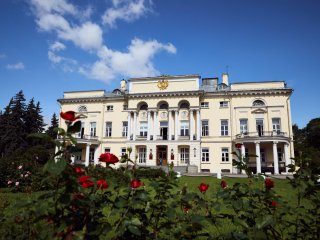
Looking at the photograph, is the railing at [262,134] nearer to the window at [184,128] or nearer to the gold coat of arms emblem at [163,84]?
the window at [184,128]

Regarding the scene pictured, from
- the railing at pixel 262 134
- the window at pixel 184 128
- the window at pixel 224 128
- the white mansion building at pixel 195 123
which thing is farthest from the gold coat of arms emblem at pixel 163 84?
the railing at pixel 262 134

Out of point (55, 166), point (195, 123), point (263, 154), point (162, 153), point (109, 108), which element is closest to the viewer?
point (55, 166)

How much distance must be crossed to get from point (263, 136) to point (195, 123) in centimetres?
927

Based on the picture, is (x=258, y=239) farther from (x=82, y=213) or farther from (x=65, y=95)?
(x=65, y=95)

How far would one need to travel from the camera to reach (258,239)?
219 centimetres

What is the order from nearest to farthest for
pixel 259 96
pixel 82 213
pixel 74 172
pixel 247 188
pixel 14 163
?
pixel 74 172, pixel 82 213, pixel 247 188, pixel 14 163, pixel 259 96

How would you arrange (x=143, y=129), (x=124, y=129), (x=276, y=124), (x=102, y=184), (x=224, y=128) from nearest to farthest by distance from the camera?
(x=102, y=184) < (x=276, y=124) < (x=224, y=128) < (x=143, y=129) < (x=124, y=129)

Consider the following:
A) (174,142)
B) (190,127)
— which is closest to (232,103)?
(190,127)

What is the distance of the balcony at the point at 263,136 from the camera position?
31.5 meters

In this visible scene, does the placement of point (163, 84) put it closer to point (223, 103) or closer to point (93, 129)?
point (223, 103)

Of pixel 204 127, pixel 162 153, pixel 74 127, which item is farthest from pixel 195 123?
pixel 74 127

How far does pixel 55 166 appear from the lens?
195 cm

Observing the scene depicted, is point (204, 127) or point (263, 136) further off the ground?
point (204, 127)

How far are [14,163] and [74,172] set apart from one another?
42.5ft
